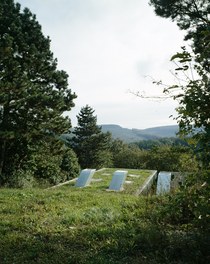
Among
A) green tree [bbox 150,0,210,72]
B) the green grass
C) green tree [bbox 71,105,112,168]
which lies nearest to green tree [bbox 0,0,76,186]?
the green grass

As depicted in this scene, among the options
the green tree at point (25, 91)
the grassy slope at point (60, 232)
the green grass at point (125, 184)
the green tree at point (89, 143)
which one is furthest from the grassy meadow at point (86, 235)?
the green tree at point (89, 143)

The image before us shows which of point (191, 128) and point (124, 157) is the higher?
point (191, 128)

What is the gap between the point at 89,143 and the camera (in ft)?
139

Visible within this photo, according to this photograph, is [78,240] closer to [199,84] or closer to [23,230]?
[23,230]

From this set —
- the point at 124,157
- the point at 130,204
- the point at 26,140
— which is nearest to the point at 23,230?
the point at 130,204

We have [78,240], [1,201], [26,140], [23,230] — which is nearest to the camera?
[78,240]

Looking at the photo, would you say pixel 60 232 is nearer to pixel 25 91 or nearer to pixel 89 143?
pixel 25 91

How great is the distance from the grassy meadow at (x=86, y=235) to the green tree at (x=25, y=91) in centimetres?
673

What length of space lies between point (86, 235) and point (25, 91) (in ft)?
29.8

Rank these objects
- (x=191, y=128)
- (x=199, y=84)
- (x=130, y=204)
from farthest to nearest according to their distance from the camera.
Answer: (x=130, y=204) → (x=191, y=128) → (x=199, y=84)

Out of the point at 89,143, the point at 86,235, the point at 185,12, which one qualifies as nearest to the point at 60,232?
the point at 86,235

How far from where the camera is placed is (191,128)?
11.7 feet

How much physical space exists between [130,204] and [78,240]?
8.77 ft

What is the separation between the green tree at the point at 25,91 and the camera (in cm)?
1231
